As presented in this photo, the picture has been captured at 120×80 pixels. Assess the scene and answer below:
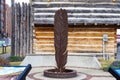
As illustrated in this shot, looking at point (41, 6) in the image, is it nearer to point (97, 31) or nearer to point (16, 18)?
point (16, 18)

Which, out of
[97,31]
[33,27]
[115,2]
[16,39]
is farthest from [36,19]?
[115,2]

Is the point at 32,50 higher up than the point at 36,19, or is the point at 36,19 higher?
the point at 36,19

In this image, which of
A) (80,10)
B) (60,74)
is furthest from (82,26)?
(60,74)

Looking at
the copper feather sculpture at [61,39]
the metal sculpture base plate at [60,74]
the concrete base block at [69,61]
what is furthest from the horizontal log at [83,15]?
the metal sculpture base plate at [60,74]

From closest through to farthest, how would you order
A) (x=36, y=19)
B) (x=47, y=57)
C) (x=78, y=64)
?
(x=78, y=64) → (x=47, y=57) → (x=36, y=19)

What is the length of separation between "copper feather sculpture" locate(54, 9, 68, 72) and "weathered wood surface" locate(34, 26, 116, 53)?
26.2ft

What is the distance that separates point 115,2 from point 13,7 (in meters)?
6.98

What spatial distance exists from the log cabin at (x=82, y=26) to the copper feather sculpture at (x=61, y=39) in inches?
307

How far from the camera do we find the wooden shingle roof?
67.7 ft

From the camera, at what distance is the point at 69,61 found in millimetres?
17906

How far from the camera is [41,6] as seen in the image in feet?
69.2

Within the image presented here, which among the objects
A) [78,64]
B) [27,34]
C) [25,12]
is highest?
[25,12]

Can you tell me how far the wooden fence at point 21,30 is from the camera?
20.8 m

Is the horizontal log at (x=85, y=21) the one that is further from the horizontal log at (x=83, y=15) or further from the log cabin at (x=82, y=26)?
the horizontal log at (x=83, y=15)
